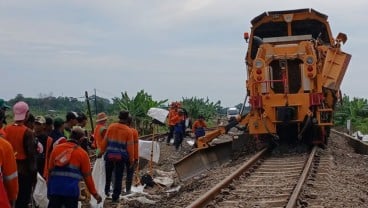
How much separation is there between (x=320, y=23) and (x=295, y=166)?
5081mm

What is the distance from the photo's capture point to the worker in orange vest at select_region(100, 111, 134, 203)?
387 inches

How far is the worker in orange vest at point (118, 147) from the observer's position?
9836mm

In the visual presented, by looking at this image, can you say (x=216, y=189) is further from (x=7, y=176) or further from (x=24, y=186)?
(x=7, y=176)

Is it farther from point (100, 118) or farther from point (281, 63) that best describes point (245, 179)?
point (281, 63)

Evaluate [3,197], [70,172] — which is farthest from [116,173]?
[3,197]

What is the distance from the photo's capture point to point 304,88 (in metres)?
14.1

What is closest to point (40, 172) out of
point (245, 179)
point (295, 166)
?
point (245, 179)

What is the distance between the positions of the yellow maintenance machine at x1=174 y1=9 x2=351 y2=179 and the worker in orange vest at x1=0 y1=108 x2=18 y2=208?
26.9 feet

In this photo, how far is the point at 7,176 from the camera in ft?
16.3

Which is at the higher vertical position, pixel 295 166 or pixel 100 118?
pixel 100 118

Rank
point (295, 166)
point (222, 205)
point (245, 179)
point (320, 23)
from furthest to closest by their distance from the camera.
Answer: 1. point (320, 23)
2. point (295, 166)
3. point (245, 179)
4. point (222, 205)

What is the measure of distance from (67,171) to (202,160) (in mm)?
8009

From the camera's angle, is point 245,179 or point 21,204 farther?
point 245,179

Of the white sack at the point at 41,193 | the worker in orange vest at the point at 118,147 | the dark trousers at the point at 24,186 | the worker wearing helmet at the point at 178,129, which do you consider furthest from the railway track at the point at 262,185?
the worker wearing helmet at the point at 178,129
